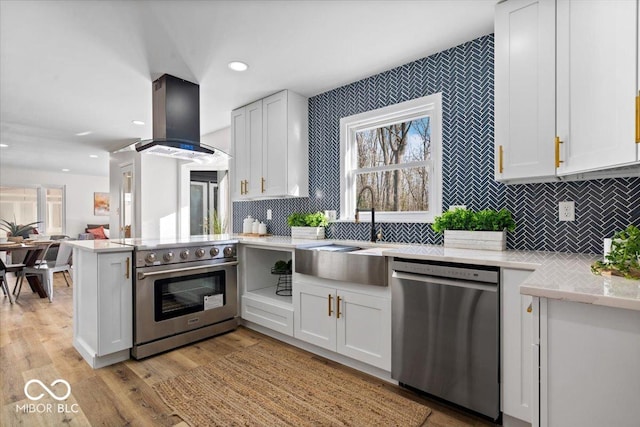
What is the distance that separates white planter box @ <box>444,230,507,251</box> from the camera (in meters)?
2.11

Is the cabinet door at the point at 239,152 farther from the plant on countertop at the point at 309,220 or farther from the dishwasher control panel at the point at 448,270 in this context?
the dishwasher control panel at the point at 448,270

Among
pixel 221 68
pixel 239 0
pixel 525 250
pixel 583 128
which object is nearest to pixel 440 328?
pixel 525 250

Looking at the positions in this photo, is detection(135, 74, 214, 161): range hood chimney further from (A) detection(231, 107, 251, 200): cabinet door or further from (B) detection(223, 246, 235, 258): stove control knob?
(B) detection(223, 246, 235, 258): stove control knob

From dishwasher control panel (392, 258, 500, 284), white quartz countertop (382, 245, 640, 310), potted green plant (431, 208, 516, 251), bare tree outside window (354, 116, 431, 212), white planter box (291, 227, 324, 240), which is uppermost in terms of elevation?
bare tree outside window (354, 116, 431, 212)

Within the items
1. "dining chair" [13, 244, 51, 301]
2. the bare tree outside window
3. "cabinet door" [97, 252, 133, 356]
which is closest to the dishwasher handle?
the bare tree outside window

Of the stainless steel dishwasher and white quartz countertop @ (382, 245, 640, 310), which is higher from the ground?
white quartz countertop @ (382, 245, 640, 310)

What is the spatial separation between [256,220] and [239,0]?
2562mm

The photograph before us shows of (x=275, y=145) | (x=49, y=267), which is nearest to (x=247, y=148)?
(x=275, y=145)

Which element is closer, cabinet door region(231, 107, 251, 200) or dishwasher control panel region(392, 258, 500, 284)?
dishwasher control panel region(392, 258, 500, 284)

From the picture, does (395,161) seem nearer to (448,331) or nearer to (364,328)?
(364,328)

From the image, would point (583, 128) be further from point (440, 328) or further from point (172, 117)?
point (172, 117)

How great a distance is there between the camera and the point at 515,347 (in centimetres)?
165

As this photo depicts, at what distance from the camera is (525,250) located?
7.13 feet

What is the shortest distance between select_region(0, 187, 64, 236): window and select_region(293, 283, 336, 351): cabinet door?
8693 millimetres
